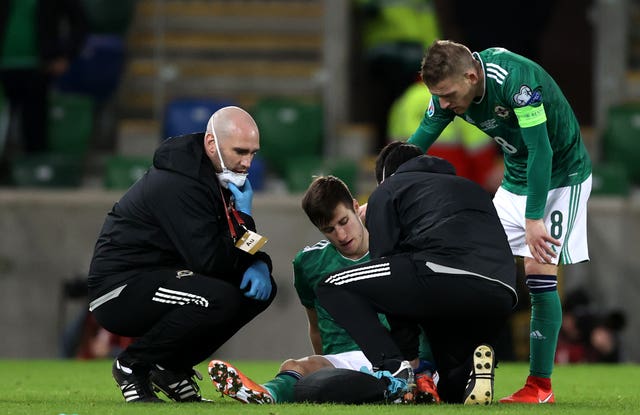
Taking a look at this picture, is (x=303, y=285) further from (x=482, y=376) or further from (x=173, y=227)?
(x=482, y=376)

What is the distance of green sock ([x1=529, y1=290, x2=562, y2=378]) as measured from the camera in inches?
278

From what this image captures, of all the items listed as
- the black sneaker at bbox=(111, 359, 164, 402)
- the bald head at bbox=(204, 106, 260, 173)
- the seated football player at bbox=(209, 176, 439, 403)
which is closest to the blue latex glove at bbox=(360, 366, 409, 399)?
the seated football player at bbox=(209, 176, 439, 403)

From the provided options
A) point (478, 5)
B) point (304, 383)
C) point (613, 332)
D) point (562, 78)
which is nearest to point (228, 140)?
point (304, 383)

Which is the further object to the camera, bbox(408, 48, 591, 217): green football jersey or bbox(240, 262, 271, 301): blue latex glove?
bbox(408, 48, 591, 217): green football jersey

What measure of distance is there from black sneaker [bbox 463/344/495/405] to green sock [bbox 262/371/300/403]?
2.48 feet

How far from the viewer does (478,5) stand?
43.9 feet

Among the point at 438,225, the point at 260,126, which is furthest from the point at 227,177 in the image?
the point at 260,126

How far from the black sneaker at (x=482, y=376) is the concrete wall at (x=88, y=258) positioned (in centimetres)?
609

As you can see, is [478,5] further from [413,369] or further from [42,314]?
[413,369]

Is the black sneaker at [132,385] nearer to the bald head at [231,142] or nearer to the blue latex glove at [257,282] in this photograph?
the blue latex glove at [257,282]

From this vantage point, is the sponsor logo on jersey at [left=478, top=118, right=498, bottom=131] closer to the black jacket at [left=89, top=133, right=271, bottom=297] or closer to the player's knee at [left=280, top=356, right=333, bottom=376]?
the black jacket at [left=89, top=133, right=271, bottom=297]

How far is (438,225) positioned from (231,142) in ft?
3.30

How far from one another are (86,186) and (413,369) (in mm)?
7545

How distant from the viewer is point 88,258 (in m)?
12.7
